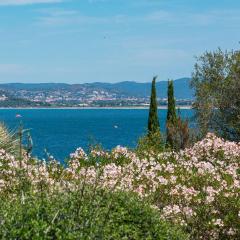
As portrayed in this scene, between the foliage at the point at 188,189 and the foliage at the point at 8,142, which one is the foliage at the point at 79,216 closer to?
the foliage at the point at 188,189

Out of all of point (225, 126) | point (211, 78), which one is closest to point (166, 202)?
point (225, 126)

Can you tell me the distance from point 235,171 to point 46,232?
26.6 ft

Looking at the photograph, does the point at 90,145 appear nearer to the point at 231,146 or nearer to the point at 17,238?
the point at 231,146

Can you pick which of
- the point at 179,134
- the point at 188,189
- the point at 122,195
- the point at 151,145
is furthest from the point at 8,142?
the point at 179,134

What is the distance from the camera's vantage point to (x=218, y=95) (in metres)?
36.0

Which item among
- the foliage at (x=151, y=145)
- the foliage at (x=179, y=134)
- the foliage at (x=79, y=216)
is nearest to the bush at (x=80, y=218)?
the foliage at (x=79, y=216)

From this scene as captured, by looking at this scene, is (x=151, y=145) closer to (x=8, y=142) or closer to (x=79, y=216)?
(x=8, y=142)

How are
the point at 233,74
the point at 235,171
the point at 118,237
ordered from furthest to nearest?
the point at 233,74, the point at 235,171, the point at 118,237

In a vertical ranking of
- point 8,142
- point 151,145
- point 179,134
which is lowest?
point 179,134

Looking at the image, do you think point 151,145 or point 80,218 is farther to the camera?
point 151,145

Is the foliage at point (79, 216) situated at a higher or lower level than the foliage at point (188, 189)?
higher

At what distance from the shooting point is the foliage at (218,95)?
34.9 m

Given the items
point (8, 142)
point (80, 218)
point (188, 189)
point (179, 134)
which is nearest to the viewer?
point (80, 218)

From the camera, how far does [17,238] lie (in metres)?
6.87
